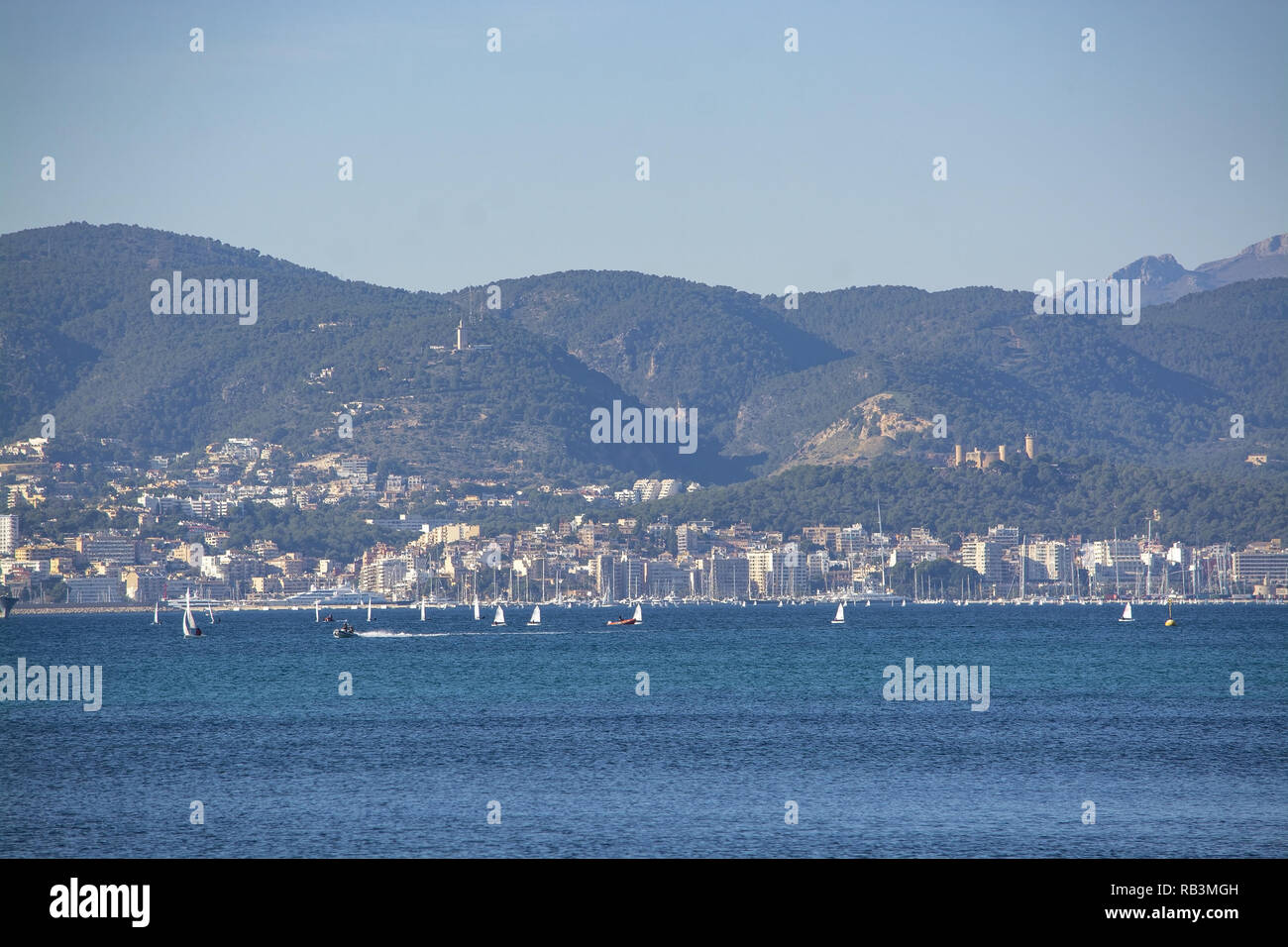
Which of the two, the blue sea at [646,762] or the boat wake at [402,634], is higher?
the blue sea at [646,762]

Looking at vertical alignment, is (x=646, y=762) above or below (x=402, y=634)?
above

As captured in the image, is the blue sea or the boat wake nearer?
the blue sea

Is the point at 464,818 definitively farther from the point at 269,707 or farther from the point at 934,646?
the point at 934,646

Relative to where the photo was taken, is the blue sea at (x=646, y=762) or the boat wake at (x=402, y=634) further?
the boat wake at (x=402, y=634)

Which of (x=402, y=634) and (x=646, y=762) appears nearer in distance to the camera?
(x=646, y=762)

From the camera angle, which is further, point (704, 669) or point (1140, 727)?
point (704, 669)

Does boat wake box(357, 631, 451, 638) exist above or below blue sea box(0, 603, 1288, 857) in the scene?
below
